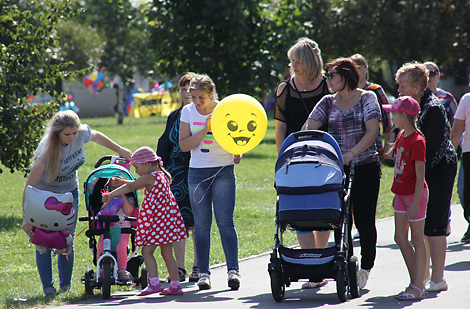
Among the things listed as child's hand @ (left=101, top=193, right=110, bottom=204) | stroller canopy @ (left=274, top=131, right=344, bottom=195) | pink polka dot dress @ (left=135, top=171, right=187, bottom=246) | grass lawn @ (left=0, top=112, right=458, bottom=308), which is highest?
stroller canopy @ (left=274, top=131, right=344, bottom=195)

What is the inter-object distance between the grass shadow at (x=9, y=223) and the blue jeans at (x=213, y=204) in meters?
5.28

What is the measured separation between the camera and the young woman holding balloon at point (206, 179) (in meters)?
6.68

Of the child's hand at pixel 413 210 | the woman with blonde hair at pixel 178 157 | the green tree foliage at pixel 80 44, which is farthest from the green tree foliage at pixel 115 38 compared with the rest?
the child's hand at pixel 413 210

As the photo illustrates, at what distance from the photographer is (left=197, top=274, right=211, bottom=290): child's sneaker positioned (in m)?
6.66

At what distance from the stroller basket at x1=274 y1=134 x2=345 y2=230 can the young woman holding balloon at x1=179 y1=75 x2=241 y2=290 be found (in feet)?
3.01

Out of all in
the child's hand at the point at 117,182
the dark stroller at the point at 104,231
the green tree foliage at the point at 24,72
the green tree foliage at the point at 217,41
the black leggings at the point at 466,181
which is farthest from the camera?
the green tree foliage at the point at 217,41

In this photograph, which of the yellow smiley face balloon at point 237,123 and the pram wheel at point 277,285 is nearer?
the pram wheel at point 277,285

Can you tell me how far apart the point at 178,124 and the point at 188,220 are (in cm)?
104

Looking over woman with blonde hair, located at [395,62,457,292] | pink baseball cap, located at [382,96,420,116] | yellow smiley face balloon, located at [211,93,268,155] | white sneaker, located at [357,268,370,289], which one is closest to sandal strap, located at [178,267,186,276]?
yellow smiley face balloon, located at [211,93,268,155]

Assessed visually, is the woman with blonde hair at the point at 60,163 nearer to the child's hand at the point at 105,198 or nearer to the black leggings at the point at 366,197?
the child's hand at the point at 105,198

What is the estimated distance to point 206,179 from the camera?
263 inches

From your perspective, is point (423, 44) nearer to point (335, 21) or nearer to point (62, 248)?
point (335, 21)

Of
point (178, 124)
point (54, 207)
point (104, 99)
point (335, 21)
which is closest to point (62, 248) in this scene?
point (54, 207)

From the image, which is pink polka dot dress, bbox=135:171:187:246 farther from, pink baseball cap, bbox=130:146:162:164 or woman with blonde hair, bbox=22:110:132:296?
woman with blonde hair, bbox=22:110:132:296
